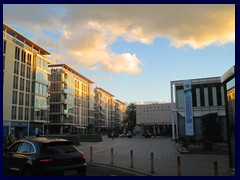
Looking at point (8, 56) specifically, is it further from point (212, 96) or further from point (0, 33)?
point (0, 33)

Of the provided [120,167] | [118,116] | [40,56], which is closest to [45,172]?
[120,167]

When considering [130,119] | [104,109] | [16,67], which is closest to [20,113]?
[16,67]

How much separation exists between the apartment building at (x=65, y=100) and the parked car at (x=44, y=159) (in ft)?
219

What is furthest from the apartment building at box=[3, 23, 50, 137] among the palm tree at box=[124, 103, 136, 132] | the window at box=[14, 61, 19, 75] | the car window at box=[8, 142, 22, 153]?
the palm tree at box=[124, 103, 136, 132]

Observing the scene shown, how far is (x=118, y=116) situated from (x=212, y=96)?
12736 centimetres

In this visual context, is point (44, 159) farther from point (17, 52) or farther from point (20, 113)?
point (17, 52)

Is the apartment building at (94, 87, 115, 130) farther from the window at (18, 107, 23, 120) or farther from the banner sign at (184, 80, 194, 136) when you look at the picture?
the banner sign at (184, 80, 194, 136)

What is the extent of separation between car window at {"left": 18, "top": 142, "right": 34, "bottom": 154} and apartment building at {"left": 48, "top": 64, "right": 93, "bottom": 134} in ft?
219

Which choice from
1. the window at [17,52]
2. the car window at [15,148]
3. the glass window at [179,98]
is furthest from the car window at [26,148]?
the window at [17,52]

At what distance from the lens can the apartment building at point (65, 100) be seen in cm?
7975

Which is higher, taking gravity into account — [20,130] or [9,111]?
[9,111]

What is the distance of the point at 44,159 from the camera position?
820cm

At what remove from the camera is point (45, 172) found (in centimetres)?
810

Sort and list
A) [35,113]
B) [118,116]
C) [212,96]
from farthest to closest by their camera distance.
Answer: [118,116] < [35,113] < [212,96]
